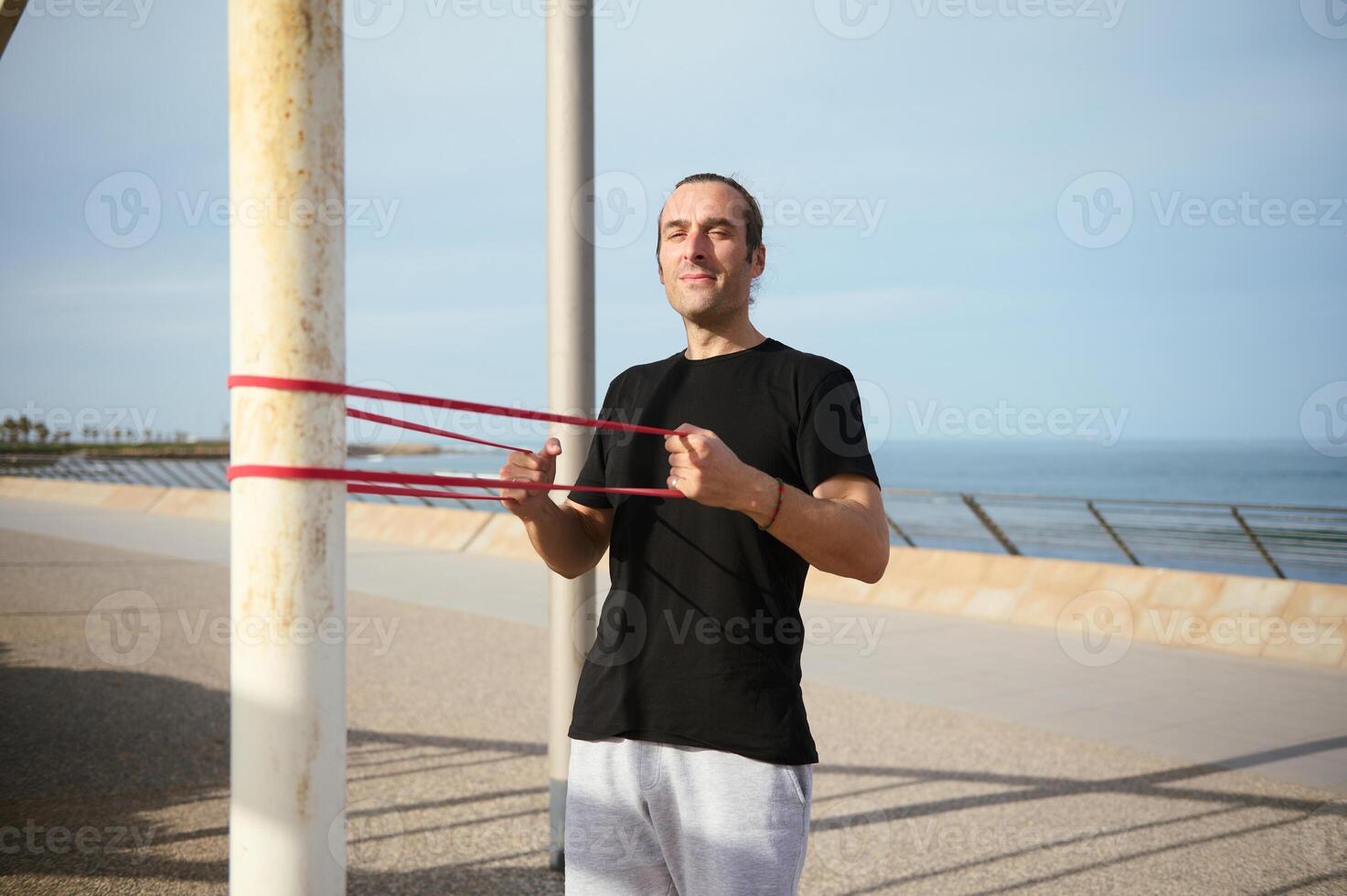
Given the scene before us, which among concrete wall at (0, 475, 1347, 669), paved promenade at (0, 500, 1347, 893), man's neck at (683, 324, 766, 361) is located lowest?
paved promenade at (0, 500, 1347, 893)

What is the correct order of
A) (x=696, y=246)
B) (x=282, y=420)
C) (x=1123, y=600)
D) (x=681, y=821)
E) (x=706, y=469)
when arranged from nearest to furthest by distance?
(x=282, y=420), (x=706, y=469), (x=681, y=821), (x=696, y=246), (x=1123, y=600)

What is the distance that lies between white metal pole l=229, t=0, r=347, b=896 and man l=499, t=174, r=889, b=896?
794mm

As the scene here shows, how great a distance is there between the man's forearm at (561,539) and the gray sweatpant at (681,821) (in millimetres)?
414

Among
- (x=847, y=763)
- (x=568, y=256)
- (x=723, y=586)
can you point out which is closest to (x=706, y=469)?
(x=723, y=586)

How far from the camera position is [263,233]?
4.72 ft

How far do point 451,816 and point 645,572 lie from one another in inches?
136

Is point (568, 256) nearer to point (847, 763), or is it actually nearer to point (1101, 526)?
point (847, 763)

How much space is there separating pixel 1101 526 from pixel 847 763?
9.20m

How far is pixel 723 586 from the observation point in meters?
2.23

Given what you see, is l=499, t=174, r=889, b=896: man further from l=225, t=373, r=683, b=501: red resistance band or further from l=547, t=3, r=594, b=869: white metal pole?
l=547, t=3, r=594, b=869: white metal pole

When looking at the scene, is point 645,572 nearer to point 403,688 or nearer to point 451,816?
point 451,816

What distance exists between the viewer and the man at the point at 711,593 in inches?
83.9

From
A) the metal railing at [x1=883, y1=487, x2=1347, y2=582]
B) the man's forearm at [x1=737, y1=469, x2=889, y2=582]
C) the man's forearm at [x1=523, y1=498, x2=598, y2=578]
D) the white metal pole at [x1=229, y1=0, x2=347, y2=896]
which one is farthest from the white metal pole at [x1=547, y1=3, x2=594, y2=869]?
the metal railing at [x1=883, y1=487, x2=1347, y2=582]

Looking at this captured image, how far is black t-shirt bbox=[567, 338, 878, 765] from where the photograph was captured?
2.18m
